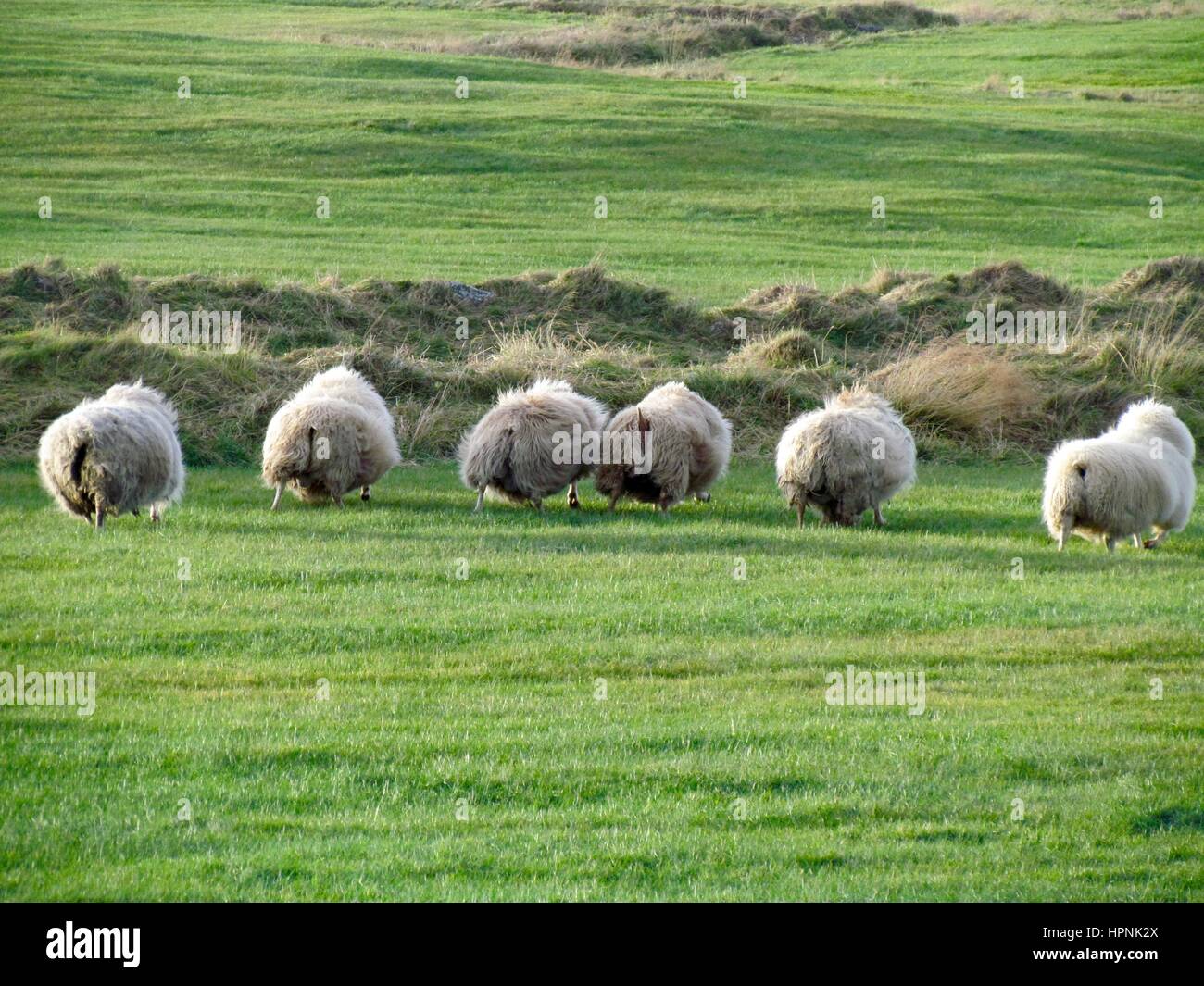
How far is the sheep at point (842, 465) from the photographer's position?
16828 mm

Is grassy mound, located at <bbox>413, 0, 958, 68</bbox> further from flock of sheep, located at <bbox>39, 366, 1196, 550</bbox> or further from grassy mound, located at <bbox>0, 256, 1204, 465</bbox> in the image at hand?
flock of sheep, located at <bbox>39, 366, 1196, 550</bbox>

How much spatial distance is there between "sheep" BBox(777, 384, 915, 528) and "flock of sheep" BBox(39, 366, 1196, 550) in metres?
0.02

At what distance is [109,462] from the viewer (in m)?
15.9

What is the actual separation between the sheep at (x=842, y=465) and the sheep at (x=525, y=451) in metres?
2.29

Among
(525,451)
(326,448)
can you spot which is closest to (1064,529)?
(525,451)

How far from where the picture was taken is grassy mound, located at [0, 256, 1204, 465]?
22.1 m

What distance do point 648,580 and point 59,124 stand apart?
39271mm

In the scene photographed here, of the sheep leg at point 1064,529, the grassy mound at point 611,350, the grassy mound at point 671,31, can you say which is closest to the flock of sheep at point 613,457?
the sheep leg at point 1064,529

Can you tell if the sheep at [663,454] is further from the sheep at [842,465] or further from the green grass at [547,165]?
the green grass at [547,165]

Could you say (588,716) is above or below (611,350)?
below

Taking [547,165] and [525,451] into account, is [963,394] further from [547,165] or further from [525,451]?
[547,165]

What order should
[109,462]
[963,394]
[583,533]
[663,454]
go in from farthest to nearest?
[963,394], [663,454], [583,533], [109,462]

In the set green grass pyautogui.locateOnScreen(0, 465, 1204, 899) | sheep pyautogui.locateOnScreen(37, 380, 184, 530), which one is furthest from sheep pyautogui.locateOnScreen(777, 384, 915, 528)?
sheep pyautogui.locateOnScreen(37, 380, 184, 530)

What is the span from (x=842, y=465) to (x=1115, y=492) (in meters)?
2.77
